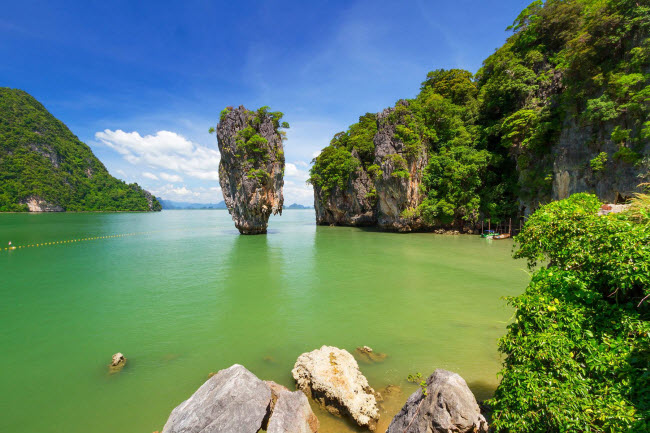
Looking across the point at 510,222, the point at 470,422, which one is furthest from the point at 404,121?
the point at 470,422

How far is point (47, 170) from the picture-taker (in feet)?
288

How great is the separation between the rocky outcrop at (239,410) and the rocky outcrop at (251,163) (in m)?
25.3

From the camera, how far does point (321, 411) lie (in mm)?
4746

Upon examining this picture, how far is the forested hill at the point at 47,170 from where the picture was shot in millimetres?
79250

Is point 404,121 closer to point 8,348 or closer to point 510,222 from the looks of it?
point 510,222

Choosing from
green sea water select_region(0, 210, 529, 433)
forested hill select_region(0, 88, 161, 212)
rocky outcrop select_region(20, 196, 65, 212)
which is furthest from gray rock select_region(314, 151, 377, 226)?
forested hill select_region(0, 88, 161, 212)

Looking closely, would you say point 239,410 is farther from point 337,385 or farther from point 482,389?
point 482,389

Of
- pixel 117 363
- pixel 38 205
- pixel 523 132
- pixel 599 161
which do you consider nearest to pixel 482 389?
pixel 117 363

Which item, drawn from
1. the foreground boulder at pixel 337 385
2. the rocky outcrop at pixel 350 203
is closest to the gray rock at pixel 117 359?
the foreground boulder at pixel 337 385

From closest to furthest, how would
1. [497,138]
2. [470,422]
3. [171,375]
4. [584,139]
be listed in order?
[470,422]
[171,375]
[584,139]
[497,138]

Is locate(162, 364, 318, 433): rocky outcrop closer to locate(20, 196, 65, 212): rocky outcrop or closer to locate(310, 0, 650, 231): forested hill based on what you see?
locate(310, 0, 650, 231): forested hill

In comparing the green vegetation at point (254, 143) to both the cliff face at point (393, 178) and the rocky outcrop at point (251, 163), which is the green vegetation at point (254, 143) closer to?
the rocky outcrop at point (251, 163)

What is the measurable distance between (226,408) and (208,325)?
517cm

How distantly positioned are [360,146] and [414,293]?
30.4m
